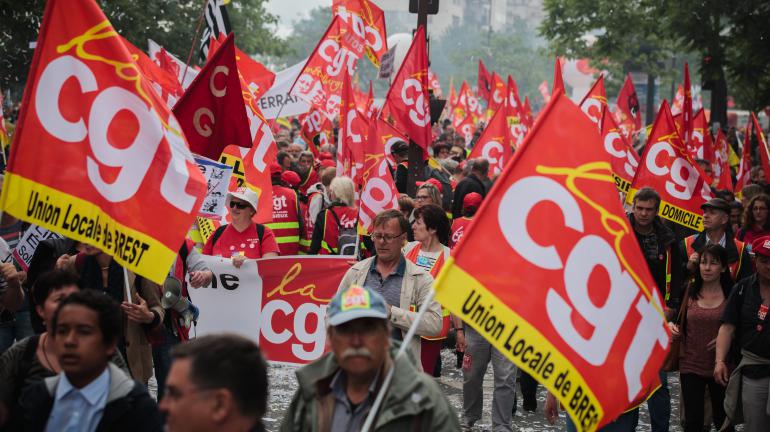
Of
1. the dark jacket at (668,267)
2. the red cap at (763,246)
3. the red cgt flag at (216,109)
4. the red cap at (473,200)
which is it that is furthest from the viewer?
the red cap at (473,200)

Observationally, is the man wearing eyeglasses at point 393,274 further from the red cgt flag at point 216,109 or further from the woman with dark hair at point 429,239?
the woman with dark hair at point 429,239

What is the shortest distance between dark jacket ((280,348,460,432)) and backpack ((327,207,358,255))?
6.47 m

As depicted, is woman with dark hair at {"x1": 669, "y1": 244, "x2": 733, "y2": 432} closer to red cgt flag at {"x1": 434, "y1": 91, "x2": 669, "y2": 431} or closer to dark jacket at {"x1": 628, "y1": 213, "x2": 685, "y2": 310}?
dark jacket at {"x1": 628, "y1": 213, "x2": 685, "y2": 310}

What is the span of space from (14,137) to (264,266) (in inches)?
114

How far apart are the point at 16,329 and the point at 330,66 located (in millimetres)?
9975

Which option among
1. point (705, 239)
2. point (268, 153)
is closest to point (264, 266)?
point (268, 153)

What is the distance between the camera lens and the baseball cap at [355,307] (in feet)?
12.0

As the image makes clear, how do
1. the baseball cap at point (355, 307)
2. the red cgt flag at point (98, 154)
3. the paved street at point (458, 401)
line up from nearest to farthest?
the baseball cap at point (355, 307) → the red cgt flag at point (98, 154) → the paved street at point (458, 401)

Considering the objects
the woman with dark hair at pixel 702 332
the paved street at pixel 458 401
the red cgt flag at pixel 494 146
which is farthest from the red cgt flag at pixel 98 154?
the red cgt flag at pixel 494 146

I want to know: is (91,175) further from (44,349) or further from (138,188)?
(44,349)

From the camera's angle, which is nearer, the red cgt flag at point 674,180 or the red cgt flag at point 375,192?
the red cgt flag at point 674,180

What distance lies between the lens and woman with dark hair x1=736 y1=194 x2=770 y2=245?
9734 millimetres

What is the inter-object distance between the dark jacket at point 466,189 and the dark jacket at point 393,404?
347 inches

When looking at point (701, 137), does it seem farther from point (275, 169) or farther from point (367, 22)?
point (275, 169)
